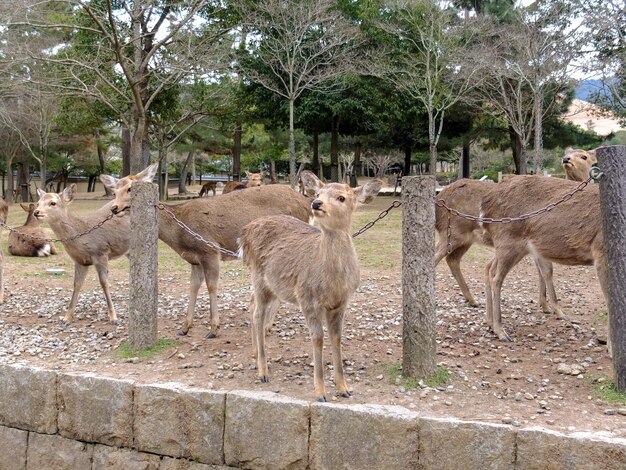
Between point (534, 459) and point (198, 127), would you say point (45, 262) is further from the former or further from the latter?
point (198, 127)

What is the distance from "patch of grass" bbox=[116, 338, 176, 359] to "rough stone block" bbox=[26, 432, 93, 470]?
2.73ft

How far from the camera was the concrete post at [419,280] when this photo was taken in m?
4.54

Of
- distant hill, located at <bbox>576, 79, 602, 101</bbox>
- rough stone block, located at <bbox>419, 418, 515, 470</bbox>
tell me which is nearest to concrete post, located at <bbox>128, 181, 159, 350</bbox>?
rough stone block, located at <bbox>419, 418, 515, 470</bbox>

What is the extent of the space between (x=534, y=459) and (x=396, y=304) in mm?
3612

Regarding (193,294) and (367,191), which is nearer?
(367,191)

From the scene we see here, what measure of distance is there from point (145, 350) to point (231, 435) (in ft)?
5.19

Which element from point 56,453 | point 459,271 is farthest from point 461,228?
point 56,453

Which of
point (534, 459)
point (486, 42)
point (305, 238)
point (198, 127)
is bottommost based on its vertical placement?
point (534, 459)

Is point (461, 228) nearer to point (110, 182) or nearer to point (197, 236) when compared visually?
point (197, 236)

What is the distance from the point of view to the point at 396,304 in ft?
23.3

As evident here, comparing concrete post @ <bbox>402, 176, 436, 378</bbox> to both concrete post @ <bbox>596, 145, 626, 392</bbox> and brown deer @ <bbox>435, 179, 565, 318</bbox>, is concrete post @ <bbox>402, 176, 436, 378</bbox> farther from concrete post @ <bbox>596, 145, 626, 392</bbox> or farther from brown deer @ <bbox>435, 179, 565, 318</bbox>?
brown deer @ <bbox>435, 179, 565, 318</bbox>

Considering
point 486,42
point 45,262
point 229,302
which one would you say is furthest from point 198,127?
point 229,302

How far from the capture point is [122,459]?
4664mm

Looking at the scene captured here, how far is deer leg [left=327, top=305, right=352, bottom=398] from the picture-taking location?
172 inches
